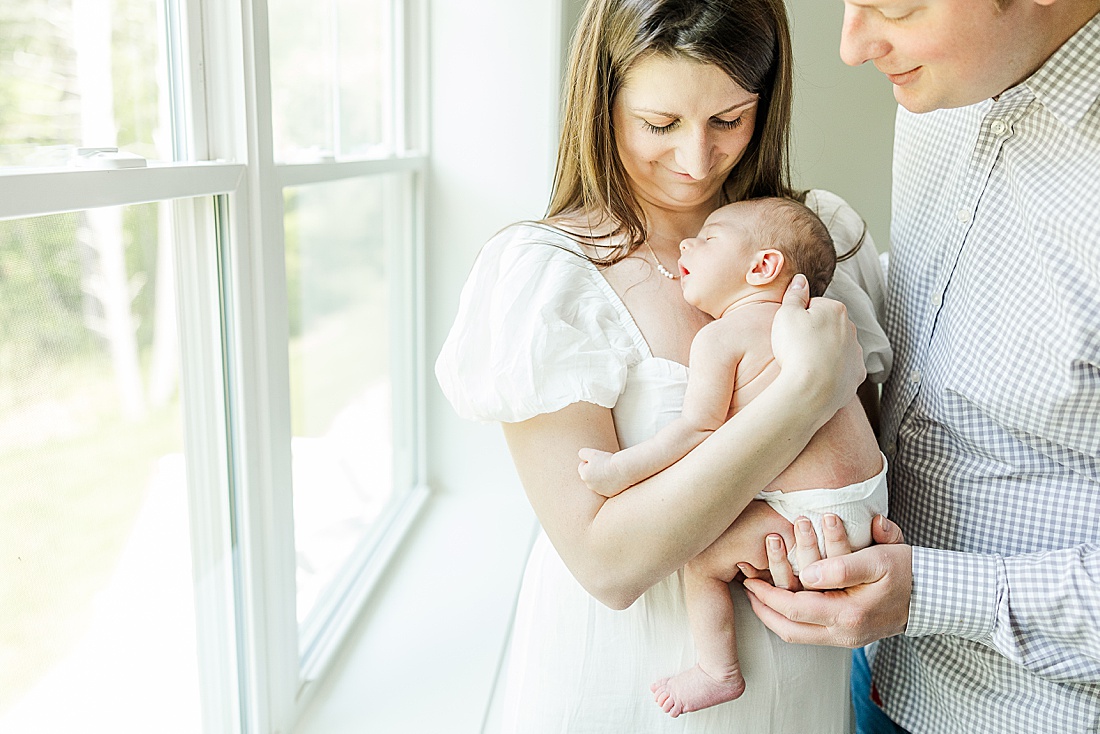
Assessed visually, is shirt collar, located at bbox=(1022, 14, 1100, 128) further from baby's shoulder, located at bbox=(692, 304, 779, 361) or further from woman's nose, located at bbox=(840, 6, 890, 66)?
baby's shoulder, located at bbox=(692, 304, 779, 361)

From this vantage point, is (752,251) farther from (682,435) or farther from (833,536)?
(833,536)

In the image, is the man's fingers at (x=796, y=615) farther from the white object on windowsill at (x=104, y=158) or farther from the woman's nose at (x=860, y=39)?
the white object on windowsill at (x=104, y=158)

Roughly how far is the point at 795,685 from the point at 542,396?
52cm

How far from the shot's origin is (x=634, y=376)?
113 centimetres

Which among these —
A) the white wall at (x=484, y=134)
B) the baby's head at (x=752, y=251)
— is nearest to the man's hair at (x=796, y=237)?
the baby's head at (x=752, y=251)

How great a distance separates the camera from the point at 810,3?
2477 millimetres

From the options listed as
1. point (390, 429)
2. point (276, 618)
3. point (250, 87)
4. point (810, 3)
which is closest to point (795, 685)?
point (276, 618)

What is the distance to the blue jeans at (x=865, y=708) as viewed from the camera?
1.47 metres

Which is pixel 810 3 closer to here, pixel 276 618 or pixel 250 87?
pixel 250 87

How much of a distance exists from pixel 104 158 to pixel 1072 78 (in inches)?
44.0

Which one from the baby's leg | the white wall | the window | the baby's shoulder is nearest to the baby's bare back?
the baby's shoulder

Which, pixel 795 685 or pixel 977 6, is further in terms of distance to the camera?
pixel 795 685

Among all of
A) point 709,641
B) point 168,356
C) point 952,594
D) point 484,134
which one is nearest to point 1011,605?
point 952,594

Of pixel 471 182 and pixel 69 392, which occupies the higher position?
pixel 471 182
